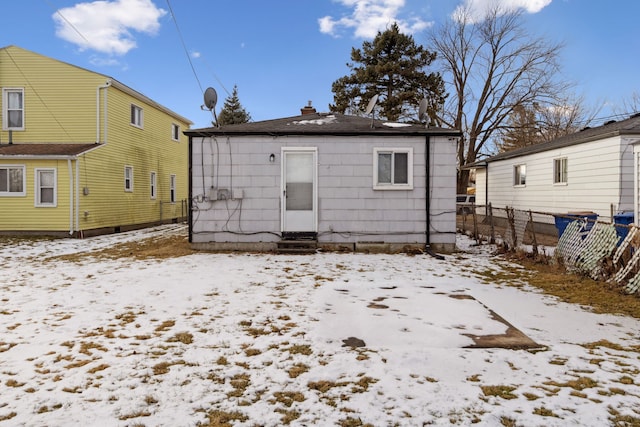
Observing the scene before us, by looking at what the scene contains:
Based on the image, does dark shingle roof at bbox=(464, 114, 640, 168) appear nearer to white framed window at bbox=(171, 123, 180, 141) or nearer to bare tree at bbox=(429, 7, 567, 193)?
bare tree at bbox=(429, 7, 567, 193)

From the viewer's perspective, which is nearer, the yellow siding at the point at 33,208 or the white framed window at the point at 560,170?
the yellow siding at the point at 33,208

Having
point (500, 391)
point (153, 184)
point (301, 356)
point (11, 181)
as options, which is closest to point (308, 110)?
point (153, 184)

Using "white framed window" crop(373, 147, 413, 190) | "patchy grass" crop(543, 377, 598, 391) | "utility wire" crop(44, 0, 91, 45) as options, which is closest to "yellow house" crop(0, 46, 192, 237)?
"utility wire" crop(44, 0, 91, 45)

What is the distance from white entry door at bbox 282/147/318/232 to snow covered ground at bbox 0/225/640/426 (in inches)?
133

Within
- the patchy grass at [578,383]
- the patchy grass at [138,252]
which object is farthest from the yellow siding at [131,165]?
the patchy grass at [578,383]

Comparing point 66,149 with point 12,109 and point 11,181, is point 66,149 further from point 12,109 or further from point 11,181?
point 12,109

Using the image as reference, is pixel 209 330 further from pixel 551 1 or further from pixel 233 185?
pixel 551 1

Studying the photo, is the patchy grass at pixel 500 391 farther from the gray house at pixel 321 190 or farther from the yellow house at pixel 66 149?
the yellow house at pixel 66 149

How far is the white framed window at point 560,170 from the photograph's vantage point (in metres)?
13.2

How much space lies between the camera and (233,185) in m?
9.61

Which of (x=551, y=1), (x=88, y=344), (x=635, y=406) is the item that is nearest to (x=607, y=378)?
(x=635, y=406)

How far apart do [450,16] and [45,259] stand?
2872cm

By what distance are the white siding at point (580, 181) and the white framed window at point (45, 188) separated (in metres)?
16.8

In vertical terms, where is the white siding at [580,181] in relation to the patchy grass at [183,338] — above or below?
above
